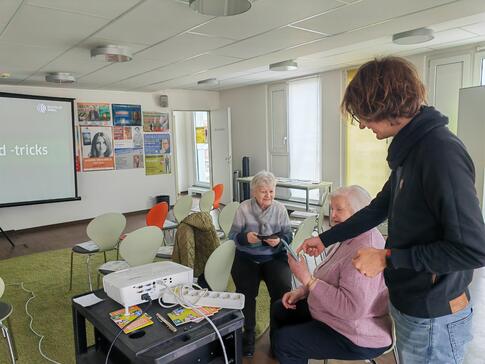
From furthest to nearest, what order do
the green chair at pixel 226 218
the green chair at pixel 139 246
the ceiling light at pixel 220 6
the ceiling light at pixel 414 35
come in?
the green chair at pixel 226 218 → the ceiling light at pixel 414 35 → the green chair at pixel 139 246 → the ceiling light at pixel 220 6

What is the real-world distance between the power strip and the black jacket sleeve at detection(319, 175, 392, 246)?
0.44m

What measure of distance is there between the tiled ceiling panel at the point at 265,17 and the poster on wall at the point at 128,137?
4168 millimetres

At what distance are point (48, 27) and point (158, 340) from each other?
2.63 meters

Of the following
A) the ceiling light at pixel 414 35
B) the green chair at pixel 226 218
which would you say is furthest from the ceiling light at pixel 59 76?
the ceiling light at pixel 414 35

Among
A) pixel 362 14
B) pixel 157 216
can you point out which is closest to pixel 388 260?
pixel 362 14

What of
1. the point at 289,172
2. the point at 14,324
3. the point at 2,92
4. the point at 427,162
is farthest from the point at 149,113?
the point at 427,162

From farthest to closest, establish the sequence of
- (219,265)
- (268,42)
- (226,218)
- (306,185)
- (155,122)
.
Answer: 1. (155,122)
2. (306,185)
3. (226,218)
4. (268,42)
5. (219,265)

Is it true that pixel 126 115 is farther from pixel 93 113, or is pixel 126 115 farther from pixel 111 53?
pixel 111 53

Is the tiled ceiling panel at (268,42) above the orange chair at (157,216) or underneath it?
above

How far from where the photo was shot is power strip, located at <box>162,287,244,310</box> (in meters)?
1.52

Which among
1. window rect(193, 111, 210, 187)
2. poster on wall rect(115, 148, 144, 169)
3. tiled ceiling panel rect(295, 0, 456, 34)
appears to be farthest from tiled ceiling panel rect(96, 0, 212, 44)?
window rect(193, 111, 210, 187)

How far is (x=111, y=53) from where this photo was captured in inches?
136

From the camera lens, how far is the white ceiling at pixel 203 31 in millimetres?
2557

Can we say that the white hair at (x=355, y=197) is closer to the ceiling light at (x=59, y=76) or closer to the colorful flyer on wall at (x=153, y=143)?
the ceiling light at (x=59, y=76)
